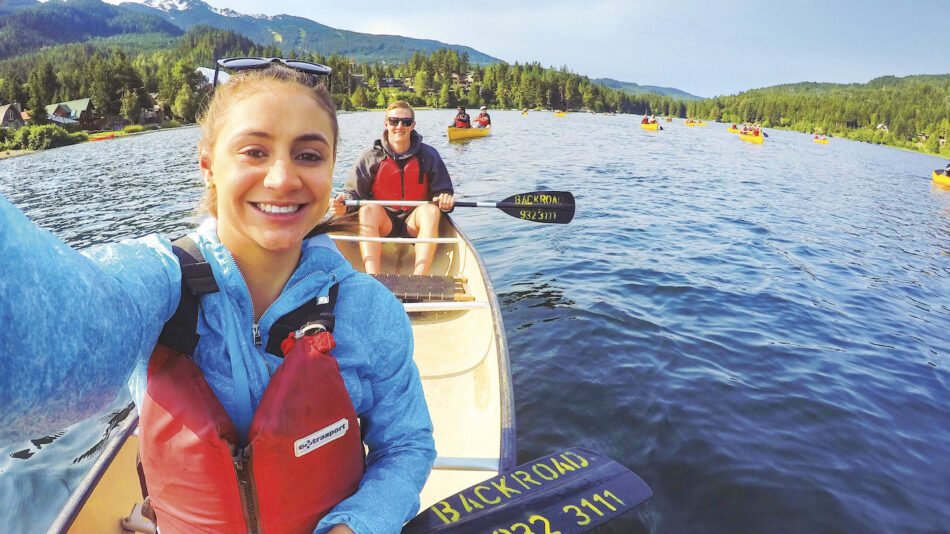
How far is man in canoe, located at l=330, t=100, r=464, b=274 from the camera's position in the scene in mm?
6348

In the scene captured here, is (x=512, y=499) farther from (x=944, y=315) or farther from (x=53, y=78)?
(x=53, y=78)

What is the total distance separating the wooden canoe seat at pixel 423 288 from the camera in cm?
477

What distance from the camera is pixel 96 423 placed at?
462 centimetres

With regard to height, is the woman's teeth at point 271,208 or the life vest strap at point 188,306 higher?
the woman's teeth at point 271,208

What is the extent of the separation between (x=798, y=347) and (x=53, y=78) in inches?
3358

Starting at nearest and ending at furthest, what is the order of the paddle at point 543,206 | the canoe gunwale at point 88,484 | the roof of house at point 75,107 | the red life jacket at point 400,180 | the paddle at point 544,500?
the paddle at point 544,500
the canoe gunwale at point 88,484
the red life jacket at point 400,180
the paddle at point 543,206
the roof of house at point 75,107

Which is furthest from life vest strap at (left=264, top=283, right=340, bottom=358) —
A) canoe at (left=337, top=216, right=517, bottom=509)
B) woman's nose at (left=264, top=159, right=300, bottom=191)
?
canoe at (left=337, top=216, right=517, bottom=509)

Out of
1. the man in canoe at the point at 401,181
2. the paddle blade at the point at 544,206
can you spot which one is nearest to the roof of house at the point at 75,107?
the man in canoe at the point at 401,181

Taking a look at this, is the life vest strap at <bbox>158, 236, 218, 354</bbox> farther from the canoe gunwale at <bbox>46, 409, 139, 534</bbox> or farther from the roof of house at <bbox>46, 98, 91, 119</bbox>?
the roof of house at <bbox>46, 98, 91, 119</bbox>

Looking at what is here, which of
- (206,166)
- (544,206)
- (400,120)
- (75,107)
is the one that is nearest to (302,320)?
(206,166)

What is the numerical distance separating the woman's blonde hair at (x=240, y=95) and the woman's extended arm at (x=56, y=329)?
20.6 inches

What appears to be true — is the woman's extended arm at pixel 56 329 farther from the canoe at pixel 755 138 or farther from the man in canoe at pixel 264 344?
the canoe at pixel 755 138

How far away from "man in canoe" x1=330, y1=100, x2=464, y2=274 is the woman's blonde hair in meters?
4.68

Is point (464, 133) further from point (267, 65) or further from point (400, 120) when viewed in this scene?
point (267, 65)
